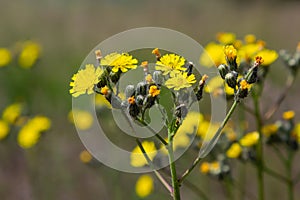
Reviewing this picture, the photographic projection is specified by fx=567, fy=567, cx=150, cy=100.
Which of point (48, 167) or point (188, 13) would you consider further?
point (188, 13)

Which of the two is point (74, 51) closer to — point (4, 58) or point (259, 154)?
point (4, 58)

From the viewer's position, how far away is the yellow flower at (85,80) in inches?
80.4

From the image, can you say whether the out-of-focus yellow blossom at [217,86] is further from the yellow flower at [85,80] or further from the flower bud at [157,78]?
the yellow flower at [85,80]

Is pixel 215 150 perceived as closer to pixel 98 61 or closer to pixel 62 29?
pixel 98 61

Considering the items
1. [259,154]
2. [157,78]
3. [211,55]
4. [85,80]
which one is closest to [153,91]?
[157,78]

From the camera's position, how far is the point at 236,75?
2092 mm

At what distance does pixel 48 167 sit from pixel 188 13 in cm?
739

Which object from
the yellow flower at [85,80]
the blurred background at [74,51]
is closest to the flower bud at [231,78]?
the yellow flower at [85,80]

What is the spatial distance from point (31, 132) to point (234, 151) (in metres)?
1.71

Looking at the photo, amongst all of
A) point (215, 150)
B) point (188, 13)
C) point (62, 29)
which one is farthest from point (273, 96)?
point (188, 13)

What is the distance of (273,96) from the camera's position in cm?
557

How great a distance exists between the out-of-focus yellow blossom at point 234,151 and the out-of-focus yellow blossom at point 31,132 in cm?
157

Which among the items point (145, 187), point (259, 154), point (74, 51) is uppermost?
point (259, 154)

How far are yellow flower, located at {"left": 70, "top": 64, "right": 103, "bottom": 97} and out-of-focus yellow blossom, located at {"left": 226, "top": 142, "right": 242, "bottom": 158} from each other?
4.44 feet
